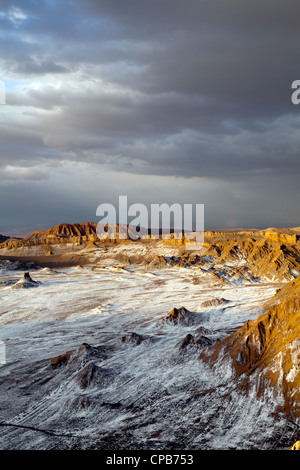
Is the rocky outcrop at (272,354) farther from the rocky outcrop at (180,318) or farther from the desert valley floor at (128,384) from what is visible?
the rocky outcrop at (180,318)

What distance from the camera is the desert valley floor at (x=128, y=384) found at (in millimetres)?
17795

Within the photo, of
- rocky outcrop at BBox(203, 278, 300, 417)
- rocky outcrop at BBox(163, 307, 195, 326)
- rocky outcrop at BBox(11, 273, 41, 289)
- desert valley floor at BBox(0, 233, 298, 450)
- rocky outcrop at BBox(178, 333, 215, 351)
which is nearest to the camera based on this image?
desert valley floor at BBox(0, 233, 298, 450)

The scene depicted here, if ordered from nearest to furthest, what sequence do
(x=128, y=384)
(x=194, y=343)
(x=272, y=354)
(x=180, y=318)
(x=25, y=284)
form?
(x=272, y=354)
(x=128, y=384)
(x=194, y=343)
(x=180, y=318)
(x=25, y=284)

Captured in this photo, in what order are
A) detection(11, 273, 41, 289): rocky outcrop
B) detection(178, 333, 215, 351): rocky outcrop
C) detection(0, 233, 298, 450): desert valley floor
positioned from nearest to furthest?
detection(0, 233, 298, 450): desert valley floor → detection(178, 333, 215, 351): rocky outcrop → detection(11, 273, 41, 289): rocky outcrop

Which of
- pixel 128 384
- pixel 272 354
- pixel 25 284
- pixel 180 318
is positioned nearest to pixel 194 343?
pixel 128 384

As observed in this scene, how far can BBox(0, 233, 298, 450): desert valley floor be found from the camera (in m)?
17.8

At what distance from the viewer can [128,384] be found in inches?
960

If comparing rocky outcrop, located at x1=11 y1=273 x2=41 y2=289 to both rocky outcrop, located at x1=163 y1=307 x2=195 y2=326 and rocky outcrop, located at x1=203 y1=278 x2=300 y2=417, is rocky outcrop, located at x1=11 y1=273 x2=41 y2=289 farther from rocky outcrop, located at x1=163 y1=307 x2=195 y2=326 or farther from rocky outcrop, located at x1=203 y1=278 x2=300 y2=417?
rocky outcrop, located at x1=203 y1=278 x2=300 y2=417

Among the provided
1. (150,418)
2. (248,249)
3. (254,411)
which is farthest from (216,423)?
(248,249)

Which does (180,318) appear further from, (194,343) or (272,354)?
(272,354)

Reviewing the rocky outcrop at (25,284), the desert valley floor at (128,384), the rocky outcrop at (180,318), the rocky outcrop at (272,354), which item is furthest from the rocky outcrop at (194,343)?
the rocky outcrop at (25,284)

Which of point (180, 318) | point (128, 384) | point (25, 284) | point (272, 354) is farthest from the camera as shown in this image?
point (25, 284)

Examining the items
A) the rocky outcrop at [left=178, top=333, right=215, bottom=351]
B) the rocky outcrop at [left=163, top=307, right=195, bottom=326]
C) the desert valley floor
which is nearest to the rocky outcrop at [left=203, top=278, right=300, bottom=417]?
the desert valley floor

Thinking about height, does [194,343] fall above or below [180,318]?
above
